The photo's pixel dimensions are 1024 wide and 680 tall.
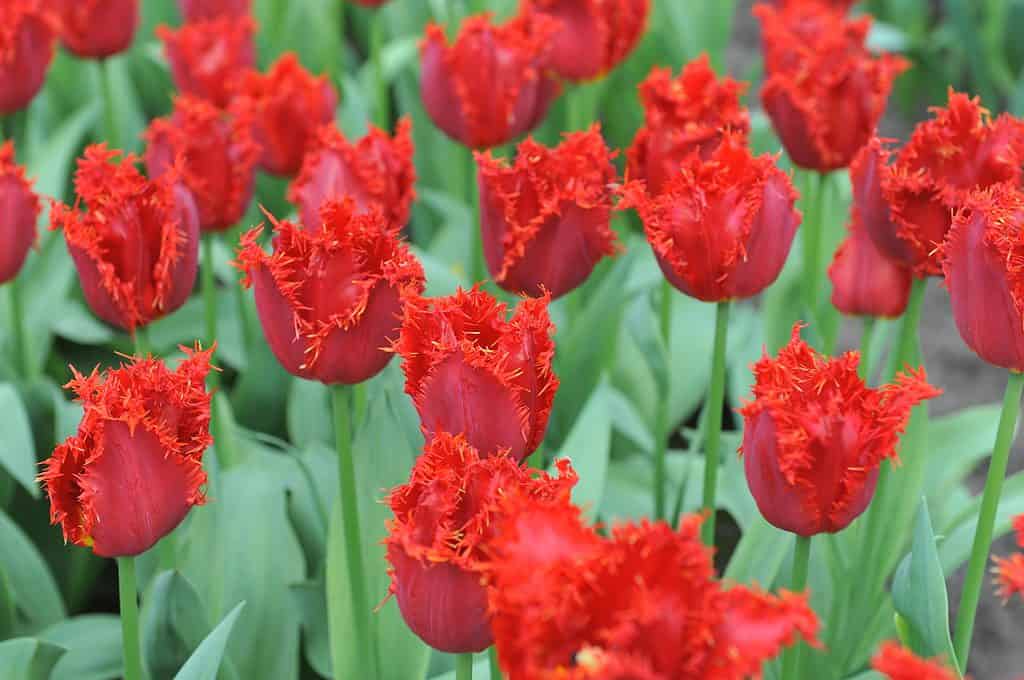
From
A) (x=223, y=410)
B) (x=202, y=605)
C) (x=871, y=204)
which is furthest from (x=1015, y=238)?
(x=223, y=410)

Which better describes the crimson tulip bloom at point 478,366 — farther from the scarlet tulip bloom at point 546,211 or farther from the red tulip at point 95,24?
the red tulip at point 95,24

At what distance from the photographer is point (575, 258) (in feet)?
4.08

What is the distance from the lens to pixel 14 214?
138cm

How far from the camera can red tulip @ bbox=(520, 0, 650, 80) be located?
1800 millimetres

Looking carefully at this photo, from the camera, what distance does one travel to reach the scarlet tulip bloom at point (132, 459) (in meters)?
0.98

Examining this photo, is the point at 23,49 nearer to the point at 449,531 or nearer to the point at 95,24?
the point at 95,24

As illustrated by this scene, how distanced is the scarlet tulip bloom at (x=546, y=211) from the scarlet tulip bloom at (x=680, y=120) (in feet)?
0.30

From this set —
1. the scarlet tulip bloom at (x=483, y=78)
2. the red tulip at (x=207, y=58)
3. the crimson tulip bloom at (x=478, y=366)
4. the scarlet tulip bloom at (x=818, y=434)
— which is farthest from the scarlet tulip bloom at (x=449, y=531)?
the red tulip at (x=207, y=58)

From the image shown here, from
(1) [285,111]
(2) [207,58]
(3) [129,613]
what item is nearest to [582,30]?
(1) [285,111]

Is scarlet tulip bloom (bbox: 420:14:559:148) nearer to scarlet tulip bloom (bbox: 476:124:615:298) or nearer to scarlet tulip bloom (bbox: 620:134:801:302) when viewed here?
scarlet tulip bloom (bbox: 476:124:615:298)

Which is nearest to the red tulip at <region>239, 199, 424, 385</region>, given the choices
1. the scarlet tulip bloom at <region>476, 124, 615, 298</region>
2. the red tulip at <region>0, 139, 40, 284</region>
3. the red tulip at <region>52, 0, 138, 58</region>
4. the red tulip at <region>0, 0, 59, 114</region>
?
the scarlet tulip bloom at <region>476, 124, 615, 298</region>

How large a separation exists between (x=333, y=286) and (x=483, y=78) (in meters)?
0.65

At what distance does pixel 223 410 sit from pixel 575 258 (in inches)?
25.5

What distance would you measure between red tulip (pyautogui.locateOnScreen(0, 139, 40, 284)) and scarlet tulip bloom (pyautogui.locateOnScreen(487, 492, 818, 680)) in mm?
885
